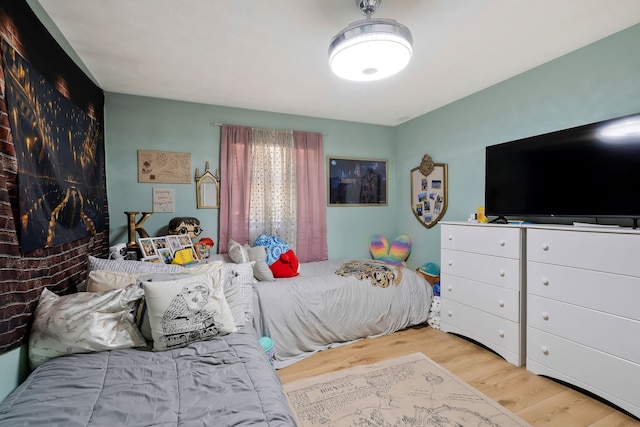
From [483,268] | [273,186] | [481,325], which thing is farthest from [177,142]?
[481,325]

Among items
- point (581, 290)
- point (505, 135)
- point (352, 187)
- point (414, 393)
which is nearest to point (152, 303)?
point (414, 393)

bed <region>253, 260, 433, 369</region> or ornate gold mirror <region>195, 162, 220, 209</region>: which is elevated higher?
ornate gold mirror <region>195, 162, 220, 209</region>

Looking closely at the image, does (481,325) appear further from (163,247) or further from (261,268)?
(163,247)

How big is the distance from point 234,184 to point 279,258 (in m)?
1.05

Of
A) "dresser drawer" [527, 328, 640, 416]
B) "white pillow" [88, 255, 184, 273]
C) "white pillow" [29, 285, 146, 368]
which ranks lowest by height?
"dresser drawer" [527, 328, 640, 416]

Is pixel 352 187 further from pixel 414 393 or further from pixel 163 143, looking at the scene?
pixel 414 393

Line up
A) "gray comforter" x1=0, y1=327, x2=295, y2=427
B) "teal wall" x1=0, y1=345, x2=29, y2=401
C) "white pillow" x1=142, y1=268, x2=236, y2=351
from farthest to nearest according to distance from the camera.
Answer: "white pillow" x1=142, y1=268, x2=236, y2=351
"teal wall" x1=0, y1=345, x2=29, y2=401
"gray comforter" x1=0, y1=327, x2=295, y2=427

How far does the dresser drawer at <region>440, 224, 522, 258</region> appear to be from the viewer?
2.26 m

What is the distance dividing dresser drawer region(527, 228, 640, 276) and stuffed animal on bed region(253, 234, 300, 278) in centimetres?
201

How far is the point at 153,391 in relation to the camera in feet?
3.99

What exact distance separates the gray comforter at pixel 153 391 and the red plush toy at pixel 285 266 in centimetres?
132

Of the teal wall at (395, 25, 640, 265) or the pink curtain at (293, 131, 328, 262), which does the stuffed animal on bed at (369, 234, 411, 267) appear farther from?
the pink curtain at (293, 131, 328, 262)

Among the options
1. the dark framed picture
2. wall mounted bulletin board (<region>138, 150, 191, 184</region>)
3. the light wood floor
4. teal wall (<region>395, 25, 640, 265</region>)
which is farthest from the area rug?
wall mounted bulletin board (<region>138, 150, 191, 184</region>)

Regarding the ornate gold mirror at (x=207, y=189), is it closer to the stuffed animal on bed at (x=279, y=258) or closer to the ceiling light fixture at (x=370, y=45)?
the stuffed animal on bed at (x=279, y=258)
